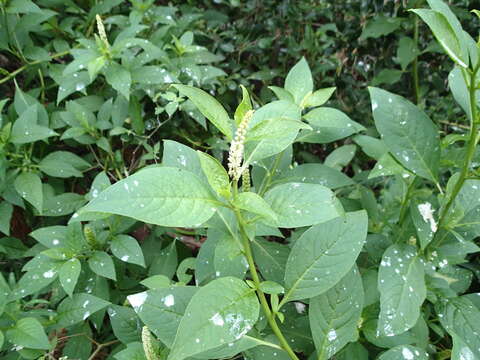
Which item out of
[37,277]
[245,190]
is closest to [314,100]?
[245,190]

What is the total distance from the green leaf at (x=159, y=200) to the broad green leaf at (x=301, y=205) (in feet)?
0.56

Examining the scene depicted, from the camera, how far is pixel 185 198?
2.81 feet

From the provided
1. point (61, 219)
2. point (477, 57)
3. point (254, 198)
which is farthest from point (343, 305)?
point (61, 219)

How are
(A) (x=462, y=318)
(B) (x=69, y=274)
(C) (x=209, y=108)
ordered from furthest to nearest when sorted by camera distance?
1. (B) (x=69, y=274)
2. (A) (x=462, y=318)
3. (C) (x=209, y=108)

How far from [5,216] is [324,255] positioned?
147cm

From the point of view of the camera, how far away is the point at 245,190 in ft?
3.98

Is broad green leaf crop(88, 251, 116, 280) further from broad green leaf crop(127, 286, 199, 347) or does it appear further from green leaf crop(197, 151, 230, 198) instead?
green leaf crop(197, 151, 230, 198)

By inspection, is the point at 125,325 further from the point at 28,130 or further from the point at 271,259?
the point at 28,130

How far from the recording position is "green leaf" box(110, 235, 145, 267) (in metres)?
1.61

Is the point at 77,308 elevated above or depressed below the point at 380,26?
below

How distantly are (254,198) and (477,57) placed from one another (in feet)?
2.23

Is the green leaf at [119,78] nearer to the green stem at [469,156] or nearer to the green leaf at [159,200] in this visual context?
the green leaf at [159,200]

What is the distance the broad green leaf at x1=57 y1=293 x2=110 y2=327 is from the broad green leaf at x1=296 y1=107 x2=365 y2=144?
36.0 inches

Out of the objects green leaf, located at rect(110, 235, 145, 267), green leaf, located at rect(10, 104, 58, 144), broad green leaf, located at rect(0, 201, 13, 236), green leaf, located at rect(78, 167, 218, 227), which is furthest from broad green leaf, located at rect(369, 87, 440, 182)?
broad green leaf, located at rect(0, 201, 13, 236)
